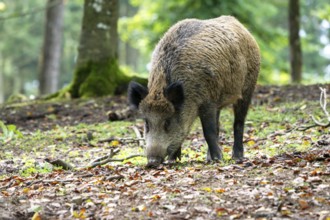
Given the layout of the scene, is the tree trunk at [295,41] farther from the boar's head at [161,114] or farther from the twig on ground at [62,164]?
the twig on ground at [62,164]

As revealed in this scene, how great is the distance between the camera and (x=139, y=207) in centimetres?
570

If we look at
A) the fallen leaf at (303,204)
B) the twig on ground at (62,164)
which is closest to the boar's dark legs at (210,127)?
the twig on ground at (62,164)

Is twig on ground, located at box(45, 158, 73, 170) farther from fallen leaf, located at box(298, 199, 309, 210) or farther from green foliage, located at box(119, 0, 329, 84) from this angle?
green foliage, located at box(119, 0, 329, 84)

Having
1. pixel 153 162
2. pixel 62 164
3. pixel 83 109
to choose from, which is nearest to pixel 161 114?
pixel 153 162

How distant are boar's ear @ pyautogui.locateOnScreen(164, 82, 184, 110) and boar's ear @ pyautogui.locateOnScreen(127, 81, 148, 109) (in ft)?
1.06

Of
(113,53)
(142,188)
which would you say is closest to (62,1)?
(113,53)

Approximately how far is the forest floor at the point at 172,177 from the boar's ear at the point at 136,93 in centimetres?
80

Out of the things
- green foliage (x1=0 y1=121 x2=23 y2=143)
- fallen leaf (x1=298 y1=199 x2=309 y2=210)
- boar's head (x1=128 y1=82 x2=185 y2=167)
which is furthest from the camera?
green foliage (x1=0 y1=121 x2=23 y2=143)

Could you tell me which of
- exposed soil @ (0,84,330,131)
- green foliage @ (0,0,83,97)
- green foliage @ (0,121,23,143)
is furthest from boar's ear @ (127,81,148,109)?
green foliage @ (0,0,83,97)

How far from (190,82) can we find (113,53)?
7.75 metres

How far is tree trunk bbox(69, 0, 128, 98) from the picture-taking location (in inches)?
588

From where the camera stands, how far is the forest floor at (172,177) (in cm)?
559

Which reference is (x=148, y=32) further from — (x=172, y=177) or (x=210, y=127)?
(x=172, y=177)

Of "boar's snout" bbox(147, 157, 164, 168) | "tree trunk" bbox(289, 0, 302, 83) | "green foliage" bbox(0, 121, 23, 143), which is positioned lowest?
"green foliage" bbox(0, 121, 23, 143)
